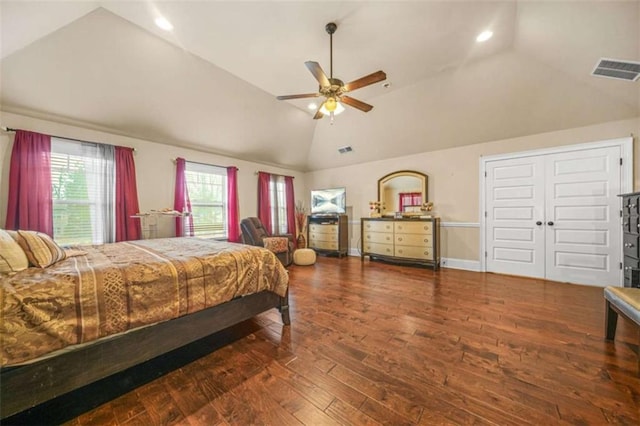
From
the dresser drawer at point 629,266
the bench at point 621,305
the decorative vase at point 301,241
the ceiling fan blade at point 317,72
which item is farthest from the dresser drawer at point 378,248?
the ceiling fan blade at point 317,72

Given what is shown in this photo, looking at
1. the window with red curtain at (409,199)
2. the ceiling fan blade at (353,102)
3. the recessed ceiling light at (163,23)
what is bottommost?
the window with red curtain at (409,199)

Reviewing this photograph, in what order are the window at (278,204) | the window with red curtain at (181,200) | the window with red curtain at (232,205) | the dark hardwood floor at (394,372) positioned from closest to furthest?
1. the dark hardwood floor at (394,372)
2. the window with red curtain at (181,200)
3. the window with red curtain at (232,205)
4. the window at (278,204)

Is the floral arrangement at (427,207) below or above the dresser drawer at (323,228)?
above

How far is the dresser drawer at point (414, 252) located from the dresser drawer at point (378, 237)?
25 cm

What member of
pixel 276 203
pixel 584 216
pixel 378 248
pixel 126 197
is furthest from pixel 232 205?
pixel 584 216

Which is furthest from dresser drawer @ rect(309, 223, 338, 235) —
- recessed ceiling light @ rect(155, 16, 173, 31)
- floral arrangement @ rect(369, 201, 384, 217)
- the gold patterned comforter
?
recessed ceiling light @ rect(155, 16, 173, 31)

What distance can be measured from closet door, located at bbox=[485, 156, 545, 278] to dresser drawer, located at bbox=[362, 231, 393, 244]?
1.74 m

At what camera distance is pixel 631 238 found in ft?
8.51

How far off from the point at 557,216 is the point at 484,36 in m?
2.97

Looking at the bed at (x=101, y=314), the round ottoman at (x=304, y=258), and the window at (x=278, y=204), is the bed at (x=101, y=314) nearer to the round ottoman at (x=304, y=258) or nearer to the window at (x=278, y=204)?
the round ottoman at (x=304, y=258)

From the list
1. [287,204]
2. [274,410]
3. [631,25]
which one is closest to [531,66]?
[631,25]

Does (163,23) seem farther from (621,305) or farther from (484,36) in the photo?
(621,305)

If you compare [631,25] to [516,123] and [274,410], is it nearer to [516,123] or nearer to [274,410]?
[516,123]

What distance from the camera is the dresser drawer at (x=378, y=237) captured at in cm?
498
